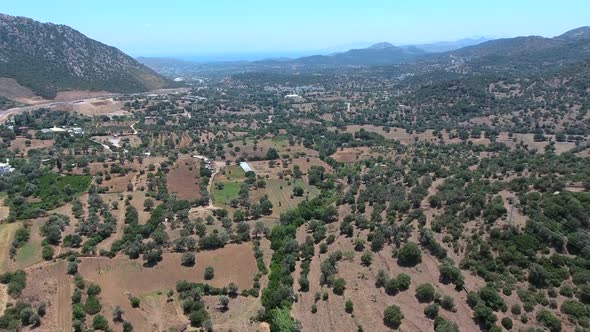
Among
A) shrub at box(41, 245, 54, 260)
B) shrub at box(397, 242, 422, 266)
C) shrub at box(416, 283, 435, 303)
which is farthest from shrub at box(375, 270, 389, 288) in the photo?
shrub at box(41, 245, 54, 260)

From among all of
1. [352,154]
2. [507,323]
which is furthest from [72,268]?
[352,154]

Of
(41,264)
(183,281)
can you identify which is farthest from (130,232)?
(183,281)

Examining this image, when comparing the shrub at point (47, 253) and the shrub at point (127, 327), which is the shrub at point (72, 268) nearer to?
the shrub at point (47, 253)

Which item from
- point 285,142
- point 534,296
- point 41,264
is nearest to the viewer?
point 534,296

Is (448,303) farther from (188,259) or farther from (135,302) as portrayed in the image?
(135,302)

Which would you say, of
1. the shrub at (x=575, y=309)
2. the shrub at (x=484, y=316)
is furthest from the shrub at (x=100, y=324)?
the shrub at (x=575, y=309)

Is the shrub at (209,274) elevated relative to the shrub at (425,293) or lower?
lower

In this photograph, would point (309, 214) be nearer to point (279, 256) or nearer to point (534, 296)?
point (279, 256)
